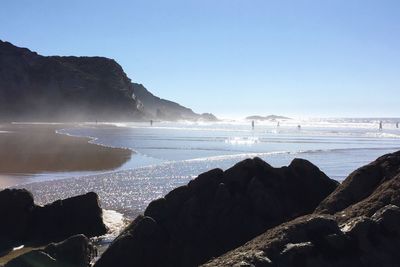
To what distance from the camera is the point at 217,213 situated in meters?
10.5

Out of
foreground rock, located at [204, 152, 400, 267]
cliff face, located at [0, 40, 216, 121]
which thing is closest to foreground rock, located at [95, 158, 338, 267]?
foreground rock, located at [204, 152, 400, 267]

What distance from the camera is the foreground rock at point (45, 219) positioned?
45.9 ft

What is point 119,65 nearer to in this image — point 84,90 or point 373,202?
point 84,90

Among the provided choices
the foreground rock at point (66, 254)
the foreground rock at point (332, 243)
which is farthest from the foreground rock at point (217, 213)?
the foreground rock at point (332, 243)

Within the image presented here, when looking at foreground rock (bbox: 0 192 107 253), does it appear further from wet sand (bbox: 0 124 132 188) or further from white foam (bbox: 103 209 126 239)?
wet sand (bbox: 0 124 132 188)

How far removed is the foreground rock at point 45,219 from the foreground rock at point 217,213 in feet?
13.6

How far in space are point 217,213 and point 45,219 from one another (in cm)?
627

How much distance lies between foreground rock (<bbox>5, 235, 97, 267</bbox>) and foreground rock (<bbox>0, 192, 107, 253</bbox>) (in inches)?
112

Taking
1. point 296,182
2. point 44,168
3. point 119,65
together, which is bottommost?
point 44,168

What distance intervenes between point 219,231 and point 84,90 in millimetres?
153192

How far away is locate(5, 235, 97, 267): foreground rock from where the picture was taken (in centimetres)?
1034

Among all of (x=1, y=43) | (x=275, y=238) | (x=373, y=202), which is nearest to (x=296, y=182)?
(x=373, y=202)

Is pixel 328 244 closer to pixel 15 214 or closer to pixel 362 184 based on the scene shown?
pixel 362 184

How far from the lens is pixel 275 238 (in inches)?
271
